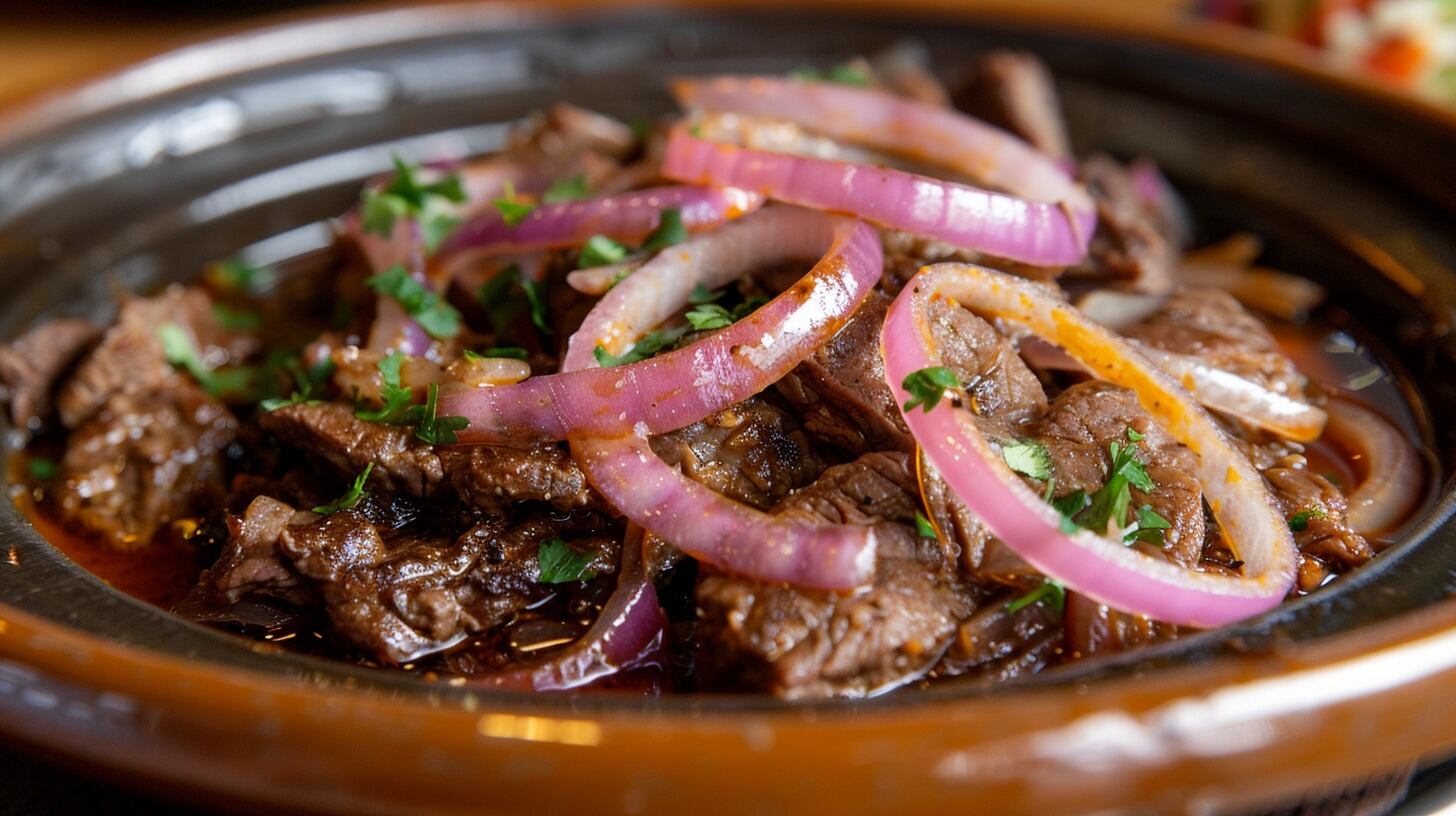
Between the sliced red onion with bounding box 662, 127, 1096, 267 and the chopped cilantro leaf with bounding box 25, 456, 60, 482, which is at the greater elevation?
the sliced red onion with bounding box 662, 127, 1096, 267

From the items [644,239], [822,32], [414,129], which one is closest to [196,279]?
[414,129]

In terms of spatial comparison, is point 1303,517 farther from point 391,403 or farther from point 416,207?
point 416,207

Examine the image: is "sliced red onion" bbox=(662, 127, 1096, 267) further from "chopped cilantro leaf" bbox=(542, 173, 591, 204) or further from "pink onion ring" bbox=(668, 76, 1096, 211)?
"chopped cilantro leaf" bbox=(542, 173, 591, 204)

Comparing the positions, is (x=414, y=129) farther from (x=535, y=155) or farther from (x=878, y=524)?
(x=878, y=524)

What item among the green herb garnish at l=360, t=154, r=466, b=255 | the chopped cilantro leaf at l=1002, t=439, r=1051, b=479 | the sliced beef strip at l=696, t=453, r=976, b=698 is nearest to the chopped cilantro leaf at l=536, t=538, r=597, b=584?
the sliced beef strip at l=696, t=453, r=976, b=698

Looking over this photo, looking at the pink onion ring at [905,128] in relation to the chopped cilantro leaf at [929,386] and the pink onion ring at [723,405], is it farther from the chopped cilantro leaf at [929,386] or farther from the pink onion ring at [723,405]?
the chopped cilantro leaf at [929,386]

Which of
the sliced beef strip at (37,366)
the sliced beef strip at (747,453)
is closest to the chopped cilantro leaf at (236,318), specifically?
the sliced beef strip at (37,366)
